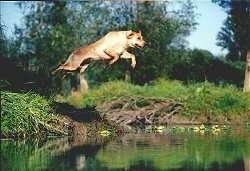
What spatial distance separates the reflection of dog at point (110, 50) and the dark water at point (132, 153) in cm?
215

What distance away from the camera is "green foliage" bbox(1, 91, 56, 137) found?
693 inches

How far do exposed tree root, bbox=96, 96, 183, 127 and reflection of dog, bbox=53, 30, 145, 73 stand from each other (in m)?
10.6

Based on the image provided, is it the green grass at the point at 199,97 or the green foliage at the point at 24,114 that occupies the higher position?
the green grass at the point at 199,97

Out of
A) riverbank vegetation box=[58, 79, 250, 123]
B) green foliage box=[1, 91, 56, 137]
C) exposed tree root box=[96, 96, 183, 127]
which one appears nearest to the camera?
green foliage box=[1, 91, 56, 137]

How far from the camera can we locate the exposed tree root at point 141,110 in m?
25.1

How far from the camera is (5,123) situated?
1769 cm

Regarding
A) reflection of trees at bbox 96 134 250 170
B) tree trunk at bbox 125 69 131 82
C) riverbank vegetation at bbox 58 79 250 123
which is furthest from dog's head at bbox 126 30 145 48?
tree trunk at bbox 125 69 131 82

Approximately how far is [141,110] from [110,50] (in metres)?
12.2

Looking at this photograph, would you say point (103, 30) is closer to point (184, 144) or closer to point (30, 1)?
point (30, 1)

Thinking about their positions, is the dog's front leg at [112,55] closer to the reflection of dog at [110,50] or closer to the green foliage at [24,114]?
the reflection of dog at [110,50]

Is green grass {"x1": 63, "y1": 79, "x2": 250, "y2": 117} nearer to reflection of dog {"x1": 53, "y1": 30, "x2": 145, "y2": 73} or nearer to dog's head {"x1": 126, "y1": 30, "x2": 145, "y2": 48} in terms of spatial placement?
reflection of dog {"x1": 53, "y1": 30, "x2": 145, "y2": 73}

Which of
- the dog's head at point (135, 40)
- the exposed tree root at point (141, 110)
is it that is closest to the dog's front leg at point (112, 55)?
the dog's head at point (135, 40)

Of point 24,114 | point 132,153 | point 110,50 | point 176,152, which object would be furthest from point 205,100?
point 110,50

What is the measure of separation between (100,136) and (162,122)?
7.35m
